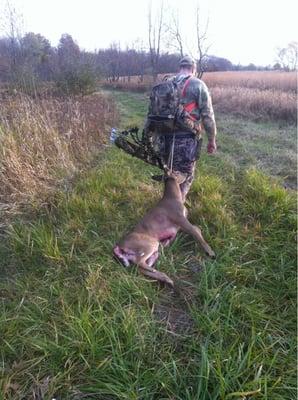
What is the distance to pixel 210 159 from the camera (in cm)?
652

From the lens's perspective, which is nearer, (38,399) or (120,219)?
(38,399)

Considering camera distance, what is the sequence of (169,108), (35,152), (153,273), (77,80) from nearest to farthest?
(153,273) < (169,108) < (35,152) < (77,80)

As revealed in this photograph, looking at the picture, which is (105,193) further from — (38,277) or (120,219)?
(38,277)

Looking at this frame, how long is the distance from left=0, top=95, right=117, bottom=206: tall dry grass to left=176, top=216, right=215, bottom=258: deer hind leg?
1.83 metres

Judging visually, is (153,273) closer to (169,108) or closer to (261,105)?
(169,108)

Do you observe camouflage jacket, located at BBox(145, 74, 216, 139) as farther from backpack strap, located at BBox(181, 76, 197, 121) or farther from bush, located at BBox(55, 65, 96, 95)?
bush, located at BBox(55, 65, 96, 95)

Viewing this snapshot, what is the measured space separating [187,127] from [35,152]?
2.24 meters

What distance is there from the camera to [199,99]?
388cm

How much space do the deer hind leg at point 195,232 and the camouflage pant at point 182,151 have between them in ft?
2.12

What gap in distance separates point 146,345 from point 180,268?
1.01m

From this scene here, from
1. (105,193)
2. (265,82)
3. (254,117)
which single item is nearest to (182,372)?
(105,193)

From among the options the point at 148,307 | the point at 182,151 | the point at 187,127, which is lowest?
the point at 148,307

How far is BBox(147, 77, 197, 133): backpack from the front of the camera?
12.1 ft

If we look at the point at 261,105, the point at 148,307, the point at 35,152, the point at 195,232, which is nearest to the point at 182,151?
the point at 195,232
